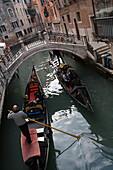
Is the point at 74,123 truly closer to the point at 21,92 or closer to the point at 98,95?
the point at 98,95

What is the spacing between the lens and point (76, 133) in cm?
648

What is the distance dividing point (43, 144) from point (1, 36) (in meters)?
28.1

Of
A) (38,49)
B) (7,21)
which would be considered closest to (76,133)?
(38,49)

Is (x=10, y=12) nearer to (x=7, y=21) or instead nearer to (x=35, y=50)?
(x=7, y=21)

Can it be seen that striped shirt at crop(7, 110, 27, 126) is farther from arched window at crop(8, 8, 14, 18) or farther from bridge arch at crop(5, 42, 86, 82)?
arched window at crop(8, 8, 14, 18)

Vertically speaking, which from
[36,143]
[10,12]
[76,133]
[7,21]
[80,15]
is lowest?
[76,133]

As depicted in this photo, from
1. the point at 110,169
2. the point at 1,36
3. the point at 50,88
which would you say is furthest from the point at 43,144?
the point at 1,36

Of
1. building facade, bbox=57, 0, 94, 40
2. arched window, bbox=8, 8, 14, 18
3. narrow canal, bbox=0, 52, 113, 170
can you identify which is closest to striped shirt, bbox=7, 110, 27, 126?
narrow canal, bbox=0, 52, 113, 170

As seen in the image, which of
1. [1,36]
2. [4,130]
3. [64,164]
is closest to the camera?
[64,164]

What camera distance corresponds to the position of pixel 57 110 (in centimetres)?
856

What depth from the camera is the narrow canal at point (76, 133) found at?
206 inches

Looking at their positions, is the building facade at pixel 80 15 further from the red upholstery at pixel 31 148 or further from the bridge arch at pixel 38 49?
the red upholstery at pixel 31 148

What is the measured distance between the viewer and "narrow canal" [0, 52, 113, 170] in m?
5.24

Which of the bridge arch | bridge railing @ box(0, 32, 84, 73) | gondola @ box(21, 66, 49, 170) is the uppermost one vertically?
bridge railing @ box(0, 32, 84, 73)
